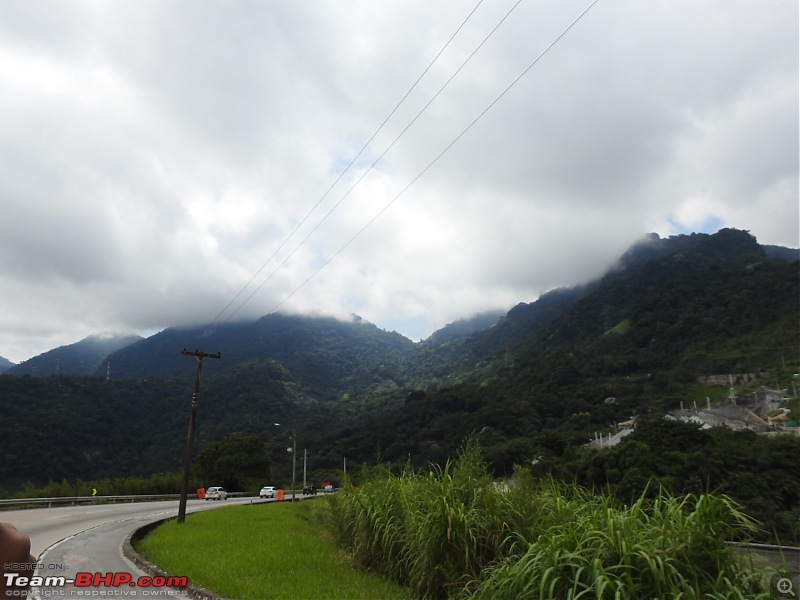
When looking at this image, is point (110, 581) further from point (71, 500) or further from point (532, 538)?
point (71, 500)

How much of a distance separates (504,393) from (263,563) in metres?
101

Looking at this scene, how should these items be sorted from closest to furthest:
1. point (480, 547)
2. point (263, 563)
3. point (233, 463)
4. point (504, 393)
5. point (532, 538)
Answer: point (532, 538) → point (480, 547) → point (263, 563) → point (233, 463) → point (504, 393)

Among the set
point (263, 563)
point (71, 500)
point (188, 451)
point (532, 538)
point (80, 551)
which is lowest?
point (80, 551)

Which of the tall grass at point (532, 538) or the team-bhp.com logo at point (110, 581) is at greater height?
the tall grass at point (532, 538)

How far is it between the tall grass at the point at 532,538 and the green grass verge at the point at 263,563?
663 millimetres

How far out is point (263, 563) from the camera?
11125mm

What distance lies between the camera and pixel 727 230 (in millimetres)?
161250

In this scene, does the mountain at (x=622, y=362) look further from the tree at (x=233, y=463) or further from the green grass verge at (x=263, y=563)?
the green grass verge at (x=263, y=563)

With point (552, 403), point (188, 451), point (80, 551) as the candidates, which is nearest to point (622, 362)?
point (552, 403)

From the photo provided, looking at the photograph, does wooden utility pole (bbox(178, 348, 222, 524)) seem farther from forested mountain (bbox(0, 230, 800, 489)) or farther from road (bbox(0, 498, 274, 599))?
forested mountain (bbox(0, 230, 800, 489))

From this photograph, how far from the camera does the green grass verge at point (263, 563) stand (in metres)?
8.82

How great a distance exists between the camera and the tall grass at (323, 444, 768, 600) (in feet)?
18.0

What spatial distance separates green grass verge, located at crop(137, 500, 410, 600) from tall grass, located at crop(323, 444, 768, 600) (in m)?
0.66

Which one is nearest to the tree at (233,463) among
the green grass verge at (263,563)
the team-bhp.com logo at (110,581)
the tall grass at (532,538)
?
the green grass verge at (263,563)
